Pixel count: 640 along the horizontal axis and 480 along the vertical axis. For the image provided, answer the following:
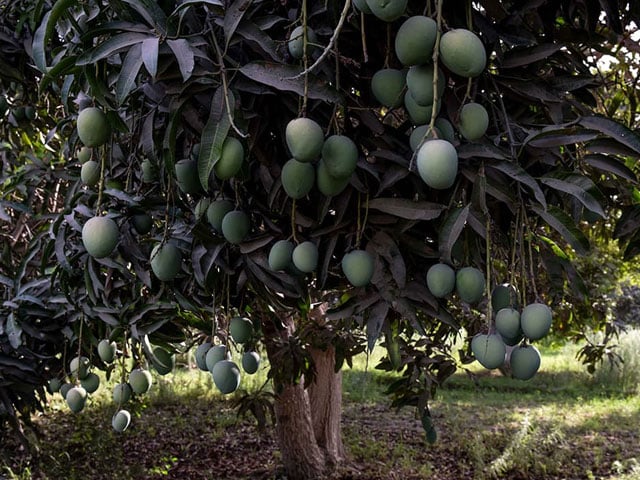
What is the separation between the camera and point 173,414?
6266 mm

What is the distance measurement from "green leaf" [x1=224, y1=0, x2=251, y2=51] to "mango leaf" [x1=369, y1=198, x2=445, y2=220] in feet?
1.01

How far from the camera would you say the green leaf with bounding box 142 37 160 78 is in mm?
695

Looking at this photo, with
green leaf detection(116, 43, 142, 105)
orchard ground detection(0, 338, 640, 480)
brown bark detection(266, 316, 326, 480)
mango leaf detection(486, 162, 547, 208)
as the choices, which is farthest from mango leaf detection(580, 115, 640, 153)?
brown bark detection(266, 316, 326, 480)

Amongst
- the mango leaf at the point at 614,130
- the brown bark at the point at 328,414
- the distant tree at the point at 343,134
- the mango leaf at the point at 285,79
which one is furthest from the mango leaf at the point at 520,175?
the brown bark at the point at 328,414

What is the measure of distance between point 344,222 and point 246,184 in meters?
0.20

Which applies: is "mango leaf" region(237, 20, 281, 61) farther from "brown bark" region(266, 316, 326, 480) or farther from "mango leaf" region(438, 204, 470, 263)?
"brown bark" region(266, 316, 326, 480)

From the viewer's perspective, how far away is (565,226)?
0.83 metres

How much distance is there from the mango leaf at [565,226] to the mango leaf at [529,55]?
234mm

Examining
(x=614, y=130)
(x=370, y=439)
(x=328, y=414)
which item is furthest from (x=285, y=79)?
(x=370, y=439)

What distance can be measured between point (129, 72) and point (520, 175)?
494 millimetres

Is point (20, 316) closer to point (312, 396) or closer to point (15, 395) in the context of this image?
point (15, 395)

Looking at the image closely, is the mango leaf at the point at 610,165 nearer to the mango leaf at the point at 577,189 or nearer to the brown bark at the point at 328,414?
the mango leaf at the point at 577,189

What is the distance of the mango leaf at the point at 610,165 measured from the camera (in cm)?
89

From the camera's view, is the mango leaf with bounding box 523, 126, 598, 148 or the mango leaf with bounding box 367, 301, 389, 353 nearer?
the mango leaf with bounding box 523, 126, 598, 148
